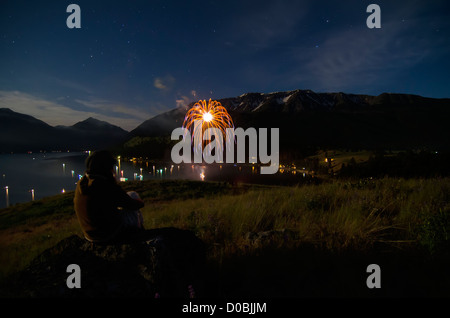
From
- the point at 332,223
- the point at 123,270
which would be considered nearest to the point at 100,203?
the point at 123,270

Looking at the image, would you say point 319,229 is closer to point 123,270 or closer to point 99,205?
point 123,270

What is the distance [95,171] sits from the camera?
3.07m

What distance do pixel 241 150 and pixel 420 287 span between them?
15406 cm

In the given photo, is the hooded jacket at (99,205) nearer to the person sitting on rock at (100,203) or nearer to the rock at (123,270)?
the person sitting on rock at (100,203)

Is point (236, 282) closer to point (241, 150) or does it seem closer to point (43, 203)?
point (43, 203)

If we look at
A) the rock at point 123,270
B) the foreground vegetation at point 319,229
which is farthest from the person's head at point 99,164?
the foreground vegetation at point 319,229

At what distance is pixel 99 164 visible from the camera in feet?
10.2

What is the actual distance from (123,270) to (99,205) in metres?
0.97

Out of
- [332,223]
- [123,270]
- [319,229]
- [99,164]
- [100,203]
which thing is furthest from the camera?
[332,223]

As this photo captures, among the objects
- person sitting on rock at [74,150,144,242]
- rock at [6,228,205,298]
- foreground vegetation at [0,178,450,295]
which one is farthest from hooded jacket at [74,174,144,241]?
foreground vegetation at [0,178,450,295]

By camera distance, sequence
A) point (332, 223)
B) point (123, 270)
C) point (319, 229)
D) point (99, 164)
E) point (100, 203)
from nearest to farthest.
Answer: point (123, 270)
point (100, 203)
point (99, 164)
point (319, 229)
point (332, 223)

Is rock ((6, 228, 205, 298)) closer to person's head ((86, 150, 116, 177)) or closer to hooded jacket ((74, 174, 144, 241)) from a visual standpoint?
hooded jacket ((74, 174, 144, 241))

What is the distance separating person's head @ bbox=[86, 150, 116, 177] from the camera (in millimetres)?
3060
